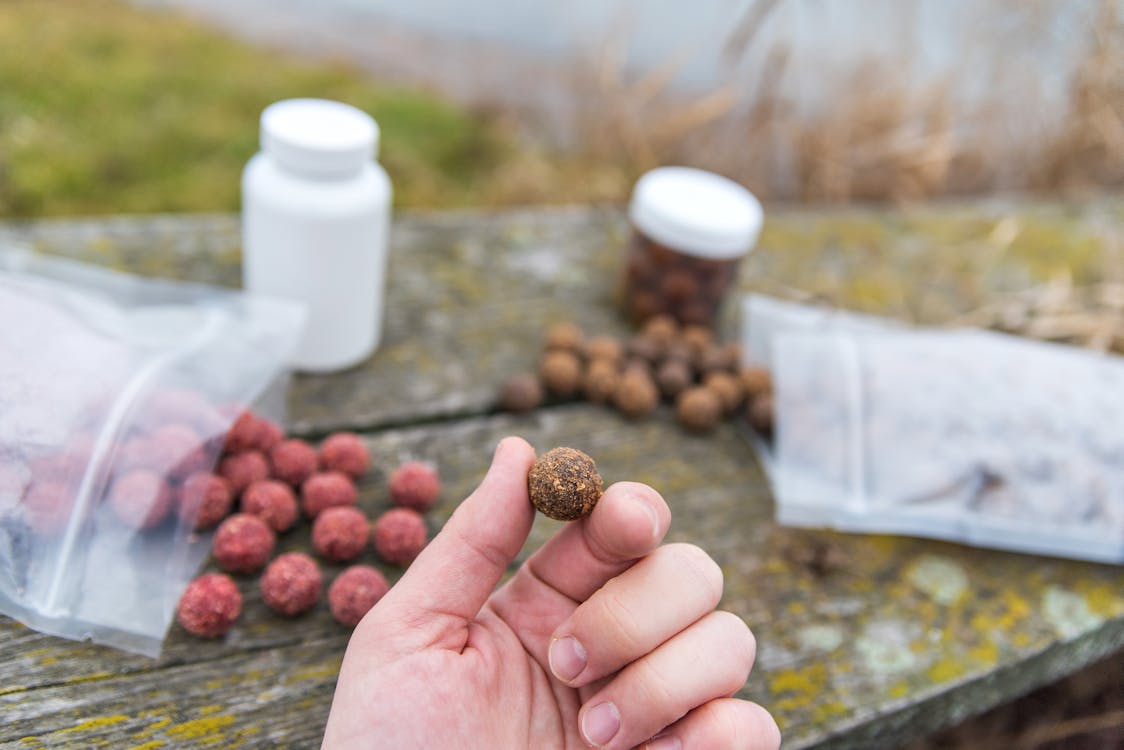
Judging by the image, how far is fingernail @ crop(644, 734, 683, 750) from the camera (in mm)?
983

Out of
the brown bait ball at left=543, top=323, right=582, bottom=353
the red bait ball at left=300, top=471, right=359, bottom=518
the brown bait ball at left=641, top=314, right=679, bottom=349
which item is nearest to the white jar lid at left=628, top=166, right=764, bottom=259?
the brown bait ball at left=641, top=314, right=679, bottom=349

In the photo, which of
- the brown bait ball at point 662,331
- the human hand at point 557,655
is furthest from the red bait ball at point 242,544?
the brown bait ball at point 662,331

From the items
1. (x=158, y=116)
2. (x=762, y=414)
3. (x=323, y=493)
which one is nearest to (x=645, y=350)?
(x=762, y=414)

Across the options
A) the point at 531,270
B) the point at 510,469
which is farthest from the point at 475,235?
the point at 510,469

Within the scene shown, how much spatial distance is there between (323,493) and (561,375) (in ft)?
2.02

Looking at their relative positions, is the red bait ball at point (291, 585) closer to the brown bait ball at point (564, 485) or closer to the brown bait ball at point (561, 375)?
the brown bait ball at point (564, 485)

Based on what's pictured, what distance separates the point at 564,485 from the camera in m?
0.98

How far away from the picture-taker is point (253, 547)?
1.28 m

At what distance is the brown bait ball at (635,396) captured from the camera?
5.89 ft

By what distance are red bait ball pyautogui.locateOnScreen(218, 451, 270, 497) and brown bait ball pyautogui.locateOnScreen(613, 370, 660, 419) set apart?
0.74m

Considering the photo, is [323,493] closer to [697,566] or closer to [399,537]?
[399,537]

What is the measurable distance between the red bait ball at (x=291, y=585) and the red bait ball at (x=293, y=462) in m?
0.20

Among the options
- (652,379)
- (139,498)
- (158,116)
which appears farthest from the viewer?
(158,116)

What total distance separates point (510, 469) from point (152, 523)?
597mm
